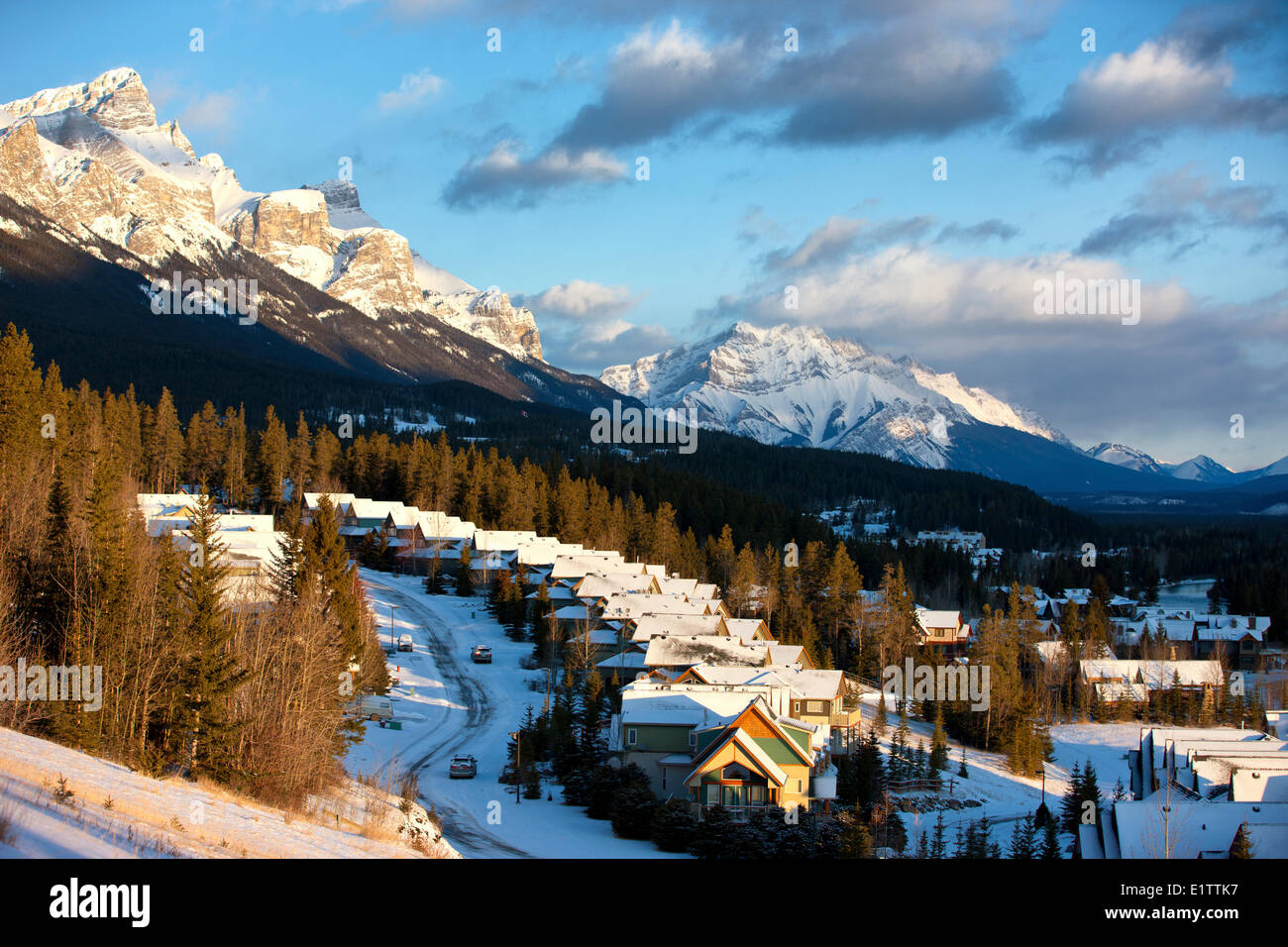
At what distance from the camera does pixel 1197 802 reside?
31797 mm

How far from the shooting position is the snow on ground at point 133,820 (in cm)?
1223

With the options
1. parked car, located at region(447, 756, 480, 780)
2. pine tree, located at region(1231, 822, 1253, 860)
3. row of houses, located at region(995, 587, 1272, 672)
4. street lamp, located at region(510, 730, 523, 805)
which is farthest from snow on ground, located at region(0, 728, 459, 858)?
row of houses, located at region(995, 587, 1272, 672)

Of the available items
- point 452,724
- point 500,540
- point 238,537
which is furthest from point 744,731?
point 500,540

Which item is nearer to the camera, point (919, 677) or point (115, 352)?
point (919, 677)

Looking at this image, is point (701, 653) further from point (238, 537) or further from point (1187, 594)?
point (1187, 594)

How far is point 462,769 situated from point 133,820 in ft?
93.5

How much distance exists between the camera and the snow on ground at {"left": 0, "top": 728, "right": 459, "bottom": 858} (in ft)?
40.1

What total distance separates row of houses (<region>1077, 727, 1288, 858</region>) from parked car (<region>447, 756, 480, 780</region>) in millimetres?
22673

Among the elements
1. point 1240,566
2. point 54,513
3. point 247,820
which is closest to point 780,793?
point 247,820

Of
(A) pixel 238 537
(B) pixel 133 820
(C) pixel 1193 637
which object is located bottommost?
(C) pixel 1193 637

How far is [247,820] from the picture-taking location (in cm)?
1805

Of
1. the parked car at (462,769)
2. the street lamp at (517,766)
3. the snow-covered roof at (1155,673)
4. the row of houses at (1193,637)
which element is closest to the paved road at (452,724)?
the parked car at (462,769)
